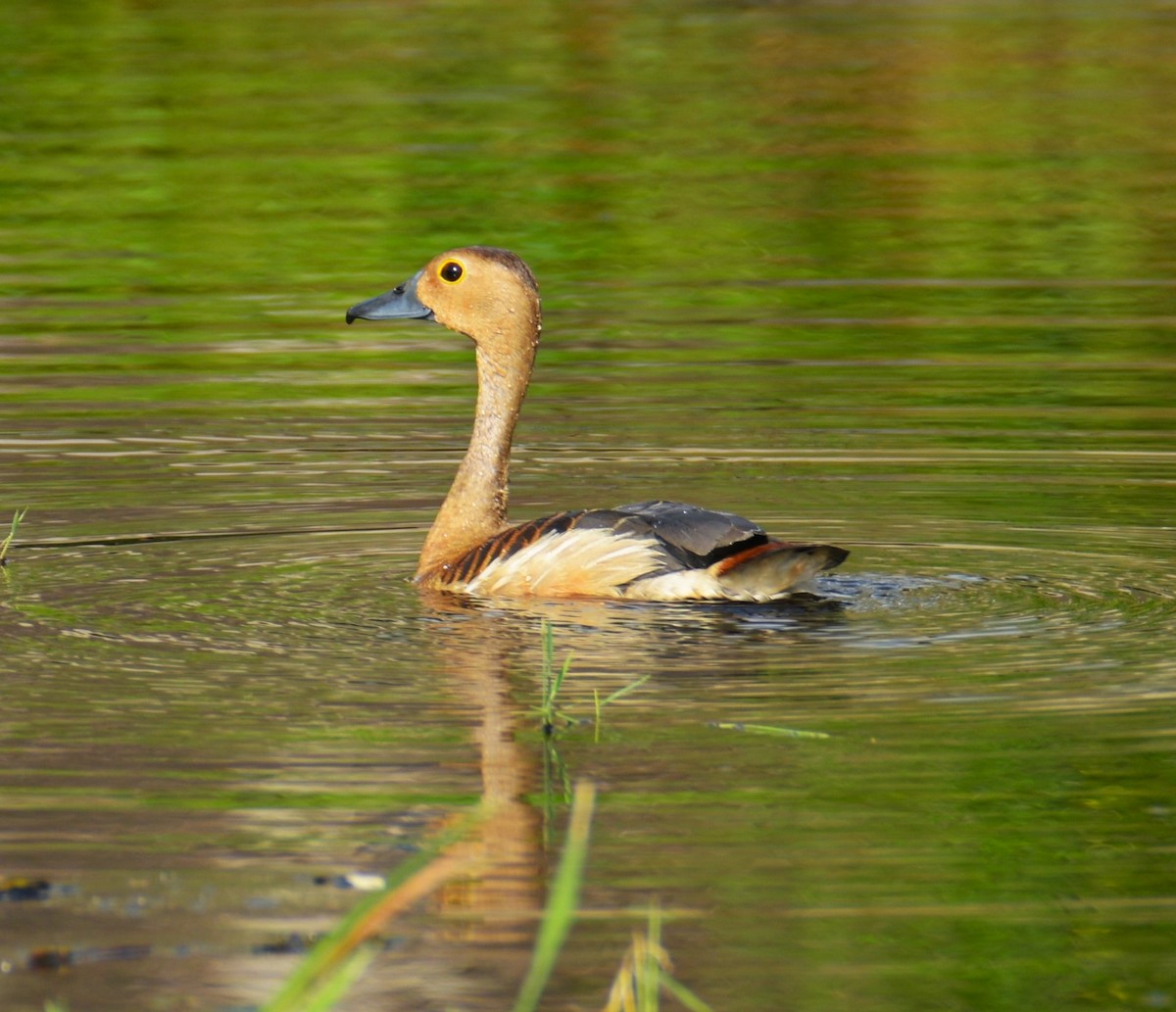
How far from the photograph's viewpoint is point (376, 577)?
924cm

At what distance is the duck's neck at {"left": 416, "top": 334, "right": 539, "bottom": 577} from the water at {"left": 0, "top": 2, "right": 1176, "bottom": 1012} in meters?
0.27

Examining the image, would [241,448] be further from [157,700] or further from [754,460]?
[157,700]

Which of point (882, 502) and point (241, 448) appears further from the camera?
point (241, 448)

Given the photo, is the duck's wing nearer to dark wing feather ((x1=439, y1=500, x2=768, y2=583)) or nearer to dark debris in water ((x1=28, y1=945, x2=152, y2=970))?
dark wing feather ((x1=439, y1=500, x2=768, y2=583))

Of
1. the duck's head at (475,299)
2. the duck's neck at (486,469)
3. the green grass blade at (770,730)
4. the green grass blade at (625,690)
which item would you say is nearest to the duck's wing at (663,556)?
the duck's neck at (486,469)

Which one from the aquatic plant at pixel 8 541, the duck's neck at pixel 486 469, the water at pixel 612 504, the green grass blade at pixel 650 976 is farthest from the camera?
the duck's neck at pixel 486 469

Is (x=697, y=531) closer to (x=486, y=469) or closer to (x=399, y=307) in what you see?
(x=486, y=469)

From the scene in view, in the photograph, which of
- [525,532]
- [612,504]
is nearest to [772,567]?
[525,532]

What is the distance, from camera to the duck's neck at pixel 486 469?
9.38 meters

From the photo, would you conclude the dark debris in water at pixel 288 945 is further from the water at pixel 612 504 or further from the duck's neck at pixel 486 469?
the duck's neck at pixel 486 469

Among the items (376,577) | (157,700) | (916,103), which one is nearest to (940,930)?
(157,700)

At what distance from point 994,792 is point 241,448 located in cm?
586

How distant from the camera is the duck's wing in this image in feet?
27.5

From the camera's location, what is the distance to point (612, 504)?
10211 millimetres
